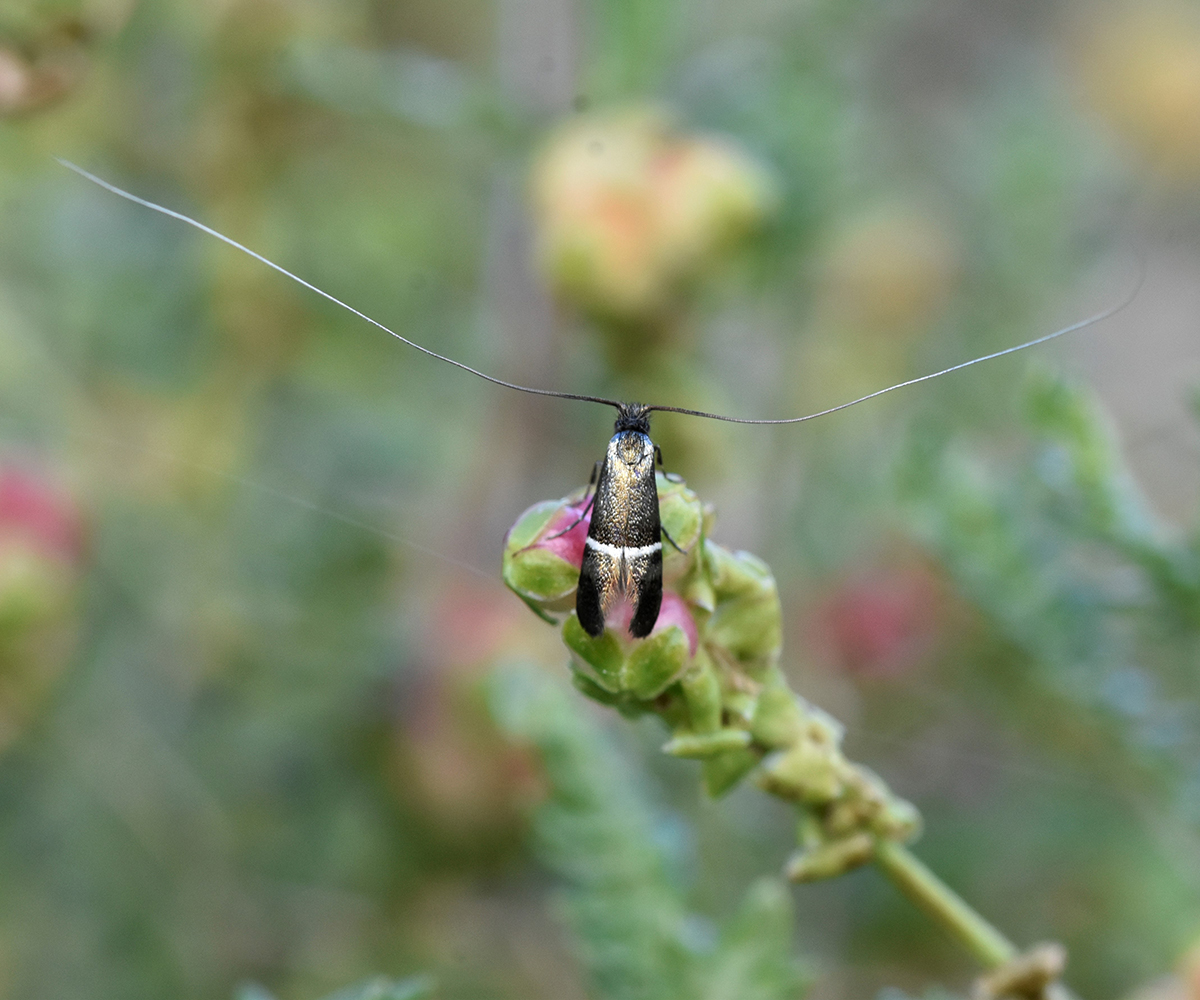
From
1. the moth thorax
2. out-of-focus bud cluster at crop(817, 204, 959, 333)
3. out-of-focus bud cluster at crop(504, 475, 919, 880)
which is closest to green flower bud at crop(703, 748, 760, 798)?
out-of-focus bud cluster at crop(504, 475, 919, 880)

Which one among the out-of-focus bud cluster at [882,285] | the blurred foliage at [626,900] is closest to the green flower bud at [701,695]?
the blurred foliage at [626,900]

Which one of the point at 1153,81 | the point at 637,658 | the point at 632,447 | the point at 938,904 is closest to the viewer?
the point at 637,658

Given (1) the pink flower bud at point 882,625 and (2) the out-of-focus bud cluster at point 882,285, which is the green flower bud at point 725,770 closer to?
(1) the pink flower bud at point 882,625

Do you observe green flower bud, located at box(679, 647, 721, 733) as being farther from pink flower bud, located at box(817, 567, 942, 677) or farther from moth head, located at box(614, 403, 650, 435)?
pink flower bud, located at box(817, 567, 942, 677)

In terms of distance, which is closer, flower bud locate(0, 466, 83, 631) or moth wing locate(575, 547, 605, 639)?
moth wing locate(575, 547, 605, 639)

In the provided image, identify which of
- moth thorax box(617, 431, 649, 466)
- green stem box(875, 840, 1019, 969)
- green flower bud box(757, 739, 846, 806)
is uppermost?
moth thorax box(617, 431, 649, 466)

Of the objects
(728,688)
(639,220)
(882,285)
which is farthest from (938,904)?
(882,285)

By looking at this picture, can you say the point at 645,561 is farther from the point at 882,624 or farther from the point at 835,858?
the point at 882,624
